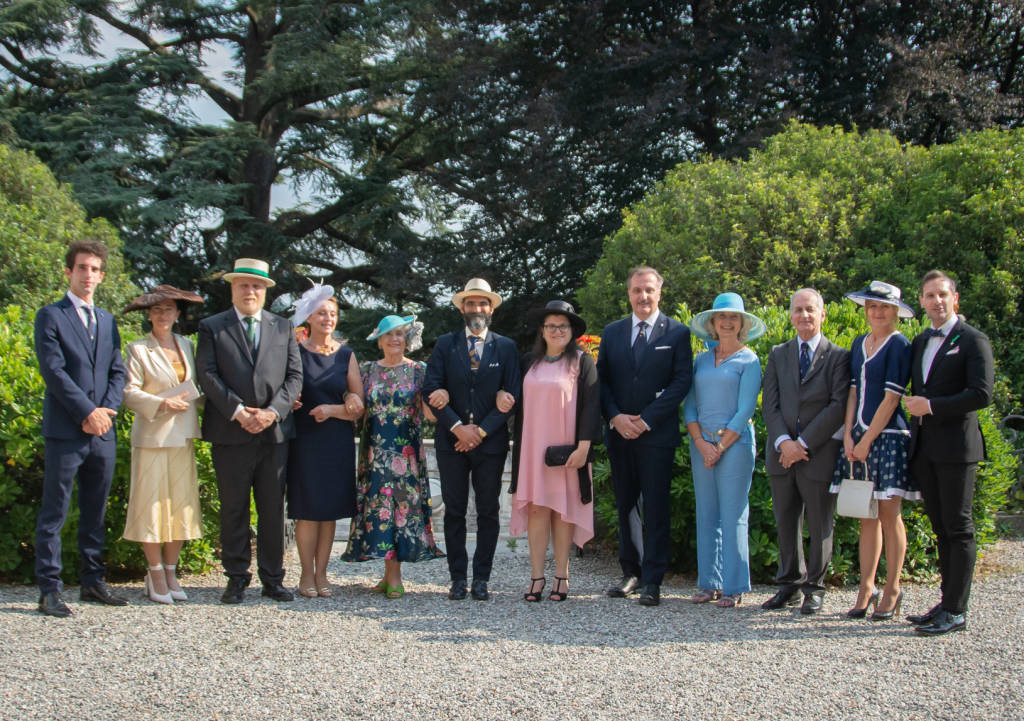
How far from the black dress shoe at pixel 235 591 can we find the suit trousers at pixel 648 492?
2.41 metres

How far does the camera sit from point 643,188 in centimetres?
1741

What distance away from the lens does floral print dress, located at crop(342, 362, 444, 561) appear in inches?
225

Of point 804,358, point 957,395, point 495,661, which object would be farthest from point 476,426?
point 957,395

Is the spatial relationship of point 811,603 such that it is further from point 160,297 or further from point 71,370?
point 71,370

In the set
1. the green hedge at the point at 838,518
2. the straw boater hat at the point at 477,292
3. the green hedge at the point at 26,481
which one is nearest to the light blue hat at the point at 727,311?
the green hedge at the point at 838,518

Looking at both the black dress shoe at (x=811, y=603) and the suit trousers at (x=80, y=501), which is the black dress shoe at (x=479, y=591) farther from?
the suit trousers at (x=80, y=501)

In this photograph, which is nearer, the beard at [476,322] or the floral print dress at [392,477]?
the floral print dress at [392,477]

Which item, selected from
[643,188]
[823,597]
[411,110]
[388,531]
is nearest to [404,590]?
[388,531]

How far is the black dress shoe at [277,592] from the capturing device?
18.4 ft

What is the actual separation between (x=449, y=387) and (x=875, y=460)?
2.58m

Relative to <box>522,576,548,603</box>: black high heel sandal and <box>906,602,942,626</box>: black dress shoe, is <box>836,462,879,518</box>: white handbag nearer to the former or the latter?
<box>906,602,942,626</box>: black dress shoe

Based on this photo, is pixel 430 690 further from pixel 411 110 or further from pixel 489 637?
pixel 411 110

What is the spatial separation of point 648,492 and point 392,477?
1.63 metres

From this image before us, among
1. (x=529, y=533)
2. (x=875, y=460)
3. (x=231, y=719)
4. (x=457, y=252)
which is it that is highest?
(x=457, y=252)
